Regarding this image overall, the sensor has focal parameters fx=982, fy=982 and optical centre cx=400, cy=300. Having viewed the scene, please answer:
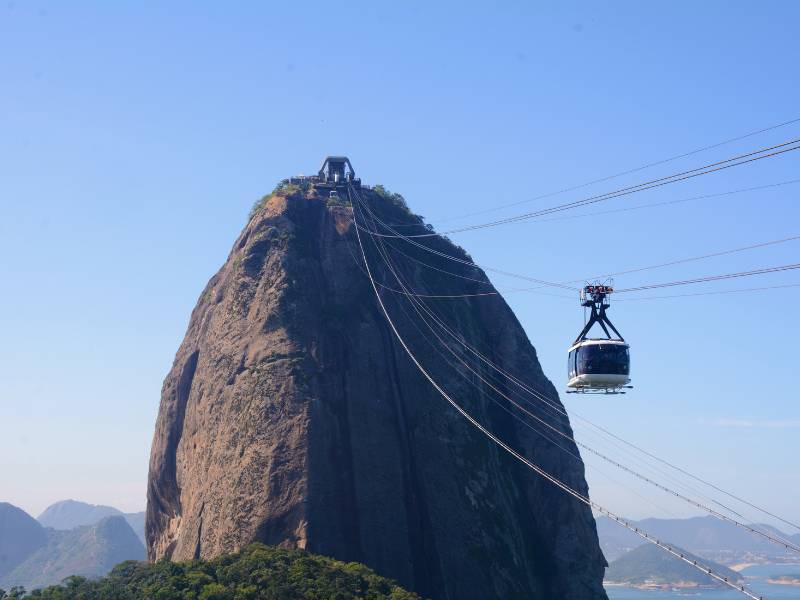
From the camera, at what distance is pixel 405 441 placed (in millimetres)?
74000

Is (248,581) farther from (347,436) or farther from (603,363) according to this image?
(603,363)

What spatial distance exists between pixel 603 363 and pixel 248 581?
876 inches

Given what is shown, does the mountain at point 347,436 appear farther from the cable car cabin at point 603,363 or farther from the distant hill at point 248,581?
the cable car cabin at point 603,363

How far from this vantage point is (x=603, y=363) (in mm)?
46594

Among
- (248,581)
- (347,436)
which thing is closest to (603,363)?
(248,581)

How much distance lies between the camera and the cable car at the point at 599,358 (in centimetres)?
4662

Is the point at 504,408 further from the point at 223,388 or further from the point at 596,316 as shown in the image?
the point at 596,316

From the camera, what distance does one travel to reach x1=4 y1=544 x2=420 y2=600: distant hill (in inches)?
2013

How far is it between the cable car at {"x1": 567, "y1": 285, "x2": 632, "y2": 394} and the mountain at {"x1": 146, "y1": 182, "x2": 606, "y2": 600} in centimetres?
2436

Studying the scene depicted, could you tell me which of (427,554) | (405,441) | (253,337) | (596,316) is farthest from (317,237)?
(596,316)

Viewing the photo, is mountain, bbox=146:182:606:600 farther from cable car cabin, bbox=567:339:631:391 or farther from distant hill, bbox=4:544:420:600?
cable car cabin, bbox=567:339:631:391

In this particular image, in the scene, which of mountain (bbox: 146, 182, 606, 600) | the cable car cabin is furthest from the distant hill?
the cable car cabin

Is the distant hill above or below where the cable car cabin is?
below

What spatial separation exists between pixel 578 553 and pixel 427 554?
14.9 metres
